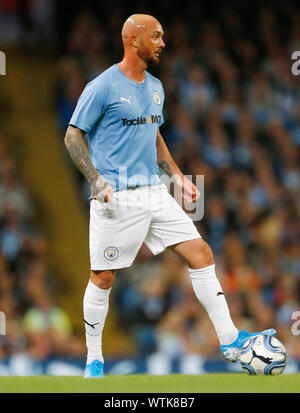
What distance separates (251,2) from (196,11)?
969 millimetres

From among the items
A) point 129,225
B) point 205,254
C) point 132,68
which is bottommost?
point 205,254

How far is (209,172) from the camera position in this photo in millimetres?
13336

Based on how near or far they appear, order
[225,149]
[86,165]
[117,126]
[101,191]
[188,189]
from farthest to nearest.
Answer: [225,149], [188,189], [117,126], [86,165], [101,191]

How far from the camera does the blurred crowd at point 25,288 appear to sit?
1084cm

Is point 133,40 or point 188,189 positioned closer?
point 133,40

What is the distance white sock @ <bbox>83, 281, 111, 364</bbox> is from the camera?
22.8ft

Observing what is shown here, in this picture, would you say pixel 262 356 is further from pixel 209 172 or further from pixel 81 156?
pixel 209 172

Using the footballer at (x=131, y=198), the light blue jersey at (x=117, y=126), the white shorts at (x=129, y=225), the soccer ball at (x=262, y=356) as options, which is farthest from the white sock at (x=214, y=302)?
the light blue jersey at (x=117, y=126)

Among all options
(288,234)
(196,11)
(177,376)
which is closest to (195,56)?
(196,11)

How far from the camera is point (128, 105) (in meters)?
6.81

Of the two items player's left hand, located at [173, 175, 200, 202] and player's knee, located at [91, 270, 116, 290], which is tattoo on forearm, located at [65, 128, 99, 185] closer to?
player's knee, located at [91, 270, 116, 290]

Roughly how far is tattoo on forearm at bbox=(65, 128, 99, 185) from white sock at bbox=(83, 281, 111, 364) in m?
0.84

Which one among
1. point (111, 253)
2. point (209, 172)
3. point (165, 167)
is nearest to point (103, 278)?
point (111, 253)

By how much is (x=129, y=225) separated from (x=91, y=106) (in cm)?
89
